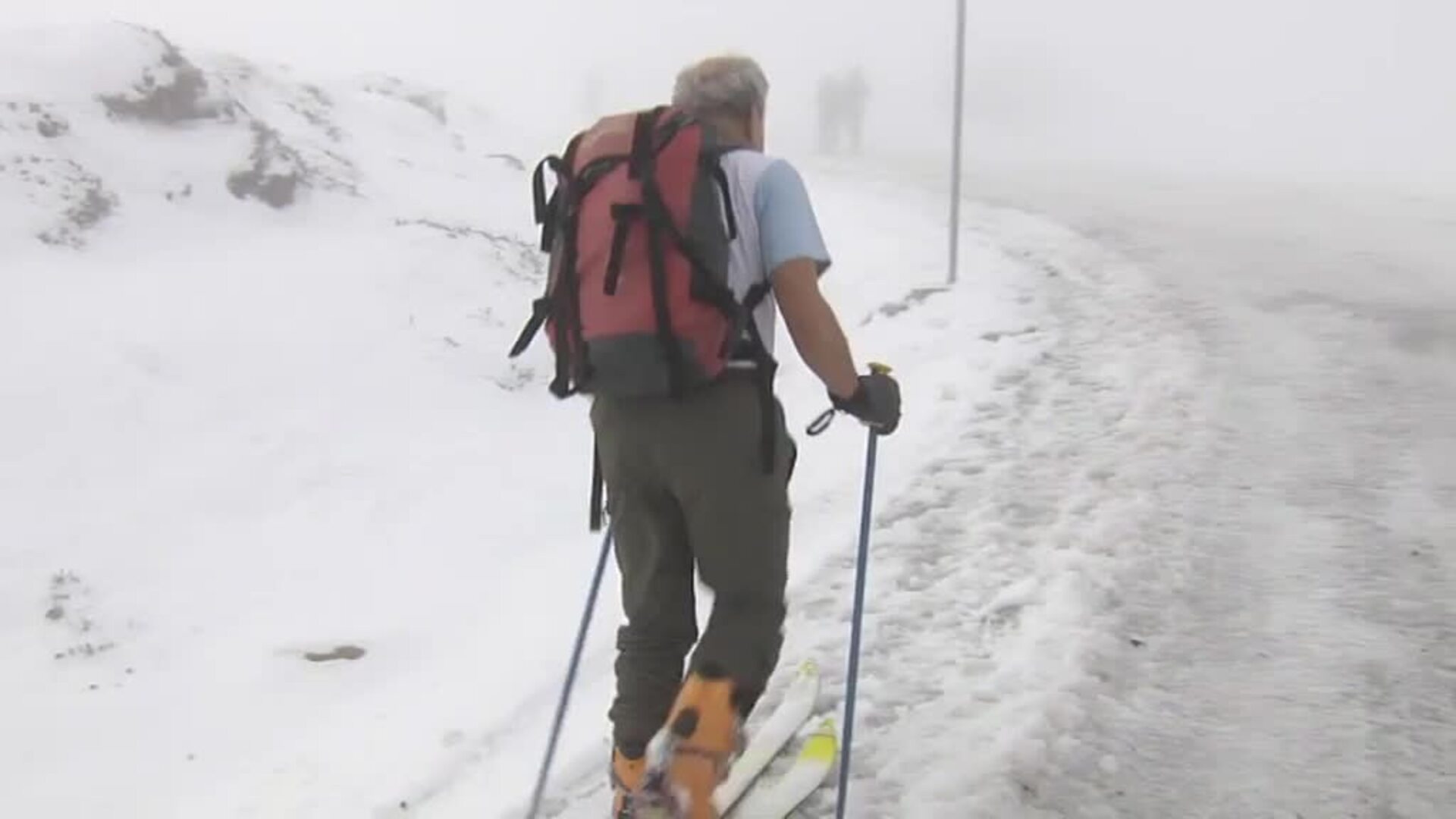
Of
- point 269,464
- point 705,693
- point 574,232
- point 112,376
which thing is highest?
point 574,232

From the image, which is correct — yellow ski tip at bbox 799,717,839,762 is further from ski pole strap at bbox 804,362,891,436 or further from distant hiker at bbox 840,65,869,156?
distant hiker at bbox 840,65,869,156

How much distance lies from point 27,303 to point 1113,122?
4196 cm

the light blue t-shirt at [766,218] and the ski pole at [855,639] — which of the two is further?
the ski pole at [855,639]

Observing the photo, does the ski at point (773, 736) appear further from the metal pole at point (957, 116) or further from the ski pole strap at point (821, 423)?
the metal pole at point (957, 116)

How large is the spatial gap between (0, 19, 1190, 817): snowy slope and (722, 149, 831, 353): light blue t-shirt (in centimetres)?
173

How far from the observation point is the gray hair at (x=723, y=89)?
316cm

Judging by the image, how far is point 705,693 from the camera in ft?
10.3

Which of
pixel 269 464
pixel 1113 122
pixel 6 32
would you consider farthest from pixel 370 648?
pixel 1113 122

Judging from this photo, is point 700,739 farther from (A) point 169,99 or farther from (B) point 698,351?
(A) point 169,99

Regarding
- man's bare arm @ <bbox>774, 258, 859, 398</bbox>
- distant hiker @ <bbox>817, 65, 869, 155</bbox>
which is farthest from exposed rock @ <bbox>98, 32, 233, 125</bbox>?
distant hiker @ <bbox>817, 65, 869, 155</bbox>

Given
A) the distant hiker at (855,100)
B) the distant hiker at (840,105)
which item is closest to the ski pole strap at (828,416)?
the distant hiker at (855,100)

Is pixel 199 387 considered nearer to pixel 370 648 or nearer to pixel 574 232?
pixel 370 648

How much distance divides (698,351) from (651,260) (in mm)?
245

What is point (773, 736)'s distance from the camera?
4.07m
